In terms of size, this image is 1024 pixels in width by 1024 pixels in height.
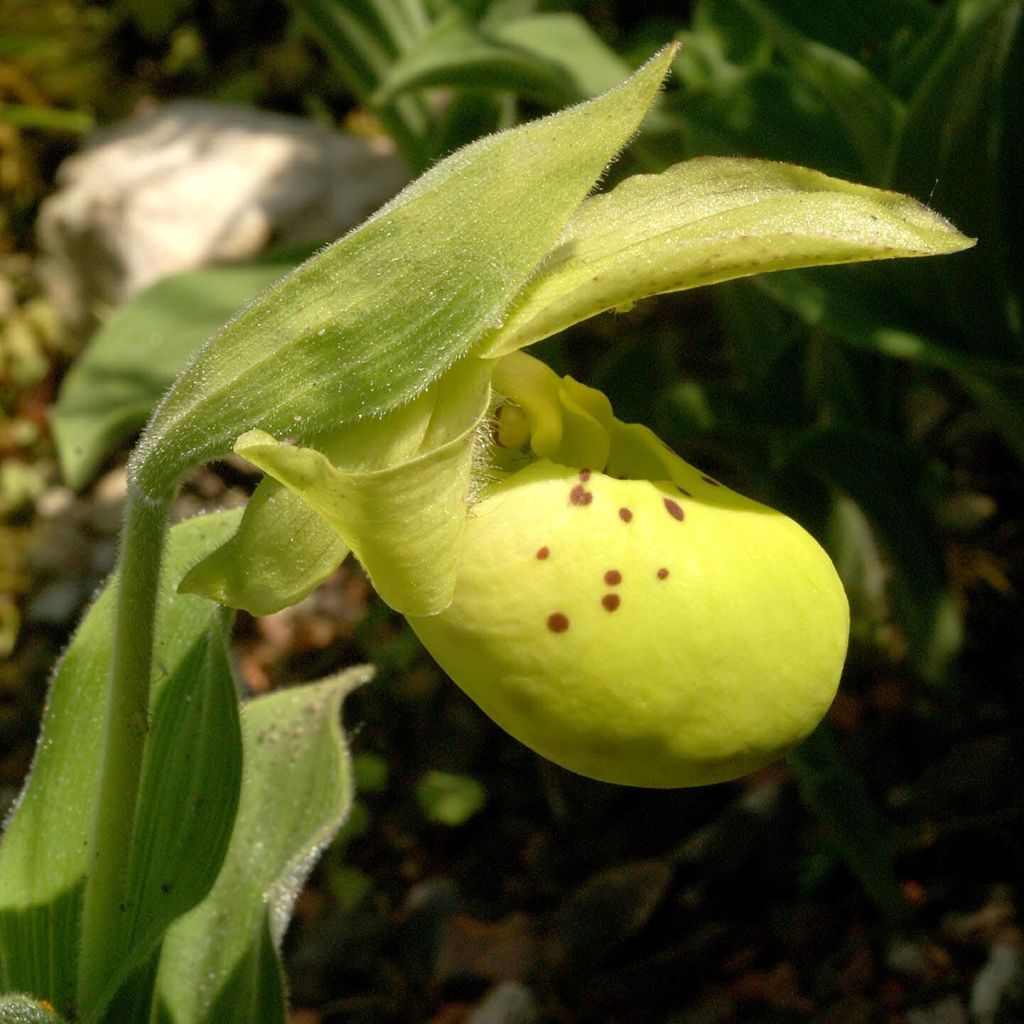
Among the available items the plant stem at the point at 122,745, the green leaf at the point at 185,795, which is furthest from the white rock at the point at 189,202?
the plant stem at the point at 122,745

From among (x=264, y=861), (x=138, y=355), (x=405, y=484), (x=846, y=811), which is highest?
(x=405, y=484)

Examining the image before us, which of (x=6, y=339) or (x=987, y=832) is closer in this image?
(x=987, y=832)

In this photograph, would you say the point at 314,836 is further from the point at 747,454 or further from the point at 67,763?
the point at 747,454

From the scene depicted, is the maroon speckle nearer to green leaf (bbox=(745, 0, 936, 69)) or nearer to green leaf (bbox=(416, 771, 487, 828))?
green leaf (bbox=(416, 771, 487, 828))

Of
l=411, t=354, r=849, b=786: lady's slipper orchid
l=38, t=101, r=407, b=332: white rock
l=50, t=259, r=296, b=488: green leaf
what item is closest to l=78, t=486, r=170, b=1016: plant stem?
l=411, t=354, r=849, b=786: lady's slipper orchid

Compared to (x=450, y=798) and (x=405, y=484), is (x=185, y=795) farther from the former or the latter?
(x=450, y=798)

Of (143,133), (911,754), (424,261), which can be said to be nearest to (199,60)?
(143,133)

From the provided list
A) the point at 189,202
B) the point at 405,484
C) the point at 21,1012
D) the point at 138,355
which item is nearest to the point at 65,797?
the point at 21,1012
